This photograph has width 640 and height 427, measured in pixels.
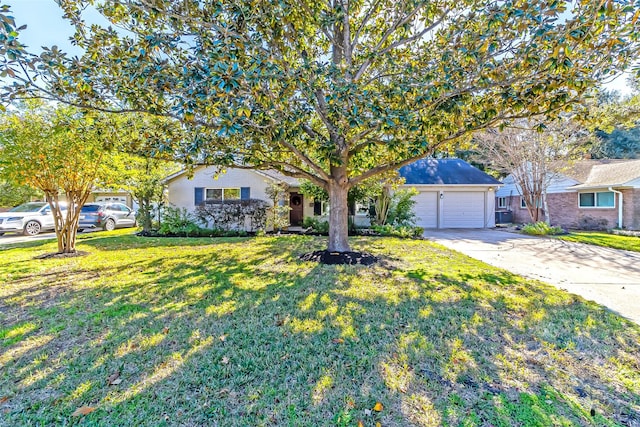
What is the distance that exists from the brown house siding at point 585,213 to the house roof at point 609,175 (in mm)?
628

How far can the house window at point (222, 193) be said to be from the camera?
15227 millimetres

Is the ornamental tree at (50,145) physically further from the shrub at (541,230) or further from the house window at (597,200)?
the house window at (597,200)

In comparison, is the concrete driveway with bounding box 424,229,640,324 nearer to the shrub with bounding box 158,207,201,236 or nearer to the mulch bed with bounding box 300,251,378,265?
the mulch bed with bounding box 300,251,378,265

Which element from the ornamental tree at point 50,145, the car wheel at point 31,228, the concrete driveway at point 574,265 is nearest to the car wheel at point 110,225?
the car wheel at point 31,228

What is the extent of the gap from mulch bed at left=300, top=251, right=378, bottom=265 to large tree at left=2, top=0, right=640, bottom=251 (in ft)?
7.86

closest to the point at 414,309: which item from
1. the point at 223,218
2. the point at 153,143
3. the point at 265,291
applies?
the point at 265,291

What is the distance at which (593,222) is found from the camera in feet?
53.8

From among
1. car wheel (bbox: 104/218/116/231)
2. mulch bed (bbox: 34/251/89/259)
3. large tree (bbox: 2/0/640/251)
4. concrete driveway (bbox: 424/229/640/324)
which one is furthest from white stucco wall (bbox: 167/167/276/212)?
concrete driveway (bbox: 424/229/640/324)

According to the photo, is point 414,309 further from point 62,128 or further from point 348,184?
point 62,128

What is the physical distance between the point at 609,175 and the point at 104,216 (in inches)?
1062

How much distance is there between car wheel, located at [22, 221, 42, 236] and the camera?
564 inches

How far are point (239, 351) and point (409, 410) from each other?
173cm

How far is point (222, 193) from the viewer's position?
1527 centimetres

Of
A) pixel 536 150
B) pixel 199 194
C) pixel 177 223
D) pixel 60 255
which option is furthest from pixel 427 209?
pixel 60 255
